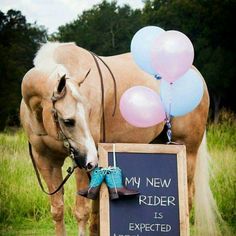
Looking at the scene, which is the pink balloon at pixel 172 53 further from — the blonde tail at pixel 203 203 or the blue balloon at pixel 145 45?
the blonde tail at pixel 203 203

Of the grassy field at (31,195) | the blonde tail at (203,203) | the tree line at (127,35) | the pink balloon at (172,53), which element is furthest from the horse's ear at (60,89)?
the tree line at (127,35)

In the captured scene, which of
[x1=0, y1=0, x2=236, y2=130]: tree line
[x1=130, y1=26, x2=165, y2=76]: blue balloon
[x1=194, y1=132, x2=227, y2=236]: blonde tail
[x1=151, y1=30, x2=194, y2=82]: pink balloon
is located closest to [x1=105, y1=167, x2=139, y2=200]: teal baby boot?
[x1=151, y1=30, x2=194, y2=82]: pink balloon

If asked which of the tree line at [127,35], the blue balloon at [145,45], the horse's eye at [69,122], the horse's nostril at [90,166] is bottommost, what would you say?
the horse's nostril at [90,166]

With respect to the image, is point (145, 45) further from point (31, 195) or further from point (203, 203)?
point (31, 195)

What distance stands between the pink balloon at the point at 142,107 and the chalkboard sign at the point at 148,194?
247 mm

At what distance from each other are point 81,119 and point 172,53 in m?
0.74

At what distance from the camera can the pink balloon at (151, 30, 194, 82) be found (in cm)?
348

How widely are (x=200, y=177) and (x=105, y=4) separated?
17.1 meters

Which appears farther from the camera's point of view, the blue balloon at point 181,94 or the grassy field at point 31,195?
the grassy field at point 31,195

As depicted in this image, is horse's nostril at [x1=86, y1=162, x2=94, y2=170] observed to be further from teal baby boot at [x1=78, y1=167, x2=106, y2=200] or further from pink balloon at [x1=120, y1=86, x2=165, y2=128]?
pink balloon at [x1=120, y1=86, x2=165, y2=128]

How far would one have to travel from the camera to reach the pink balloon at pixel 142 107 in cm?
354

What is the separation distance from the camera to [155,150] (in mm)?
3416

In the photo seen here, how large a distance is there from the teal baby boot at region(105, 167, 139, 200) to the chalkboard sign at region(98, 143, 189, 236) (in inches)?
2.1

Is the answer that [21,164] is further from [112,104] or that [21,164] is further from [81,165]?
[81,165]
